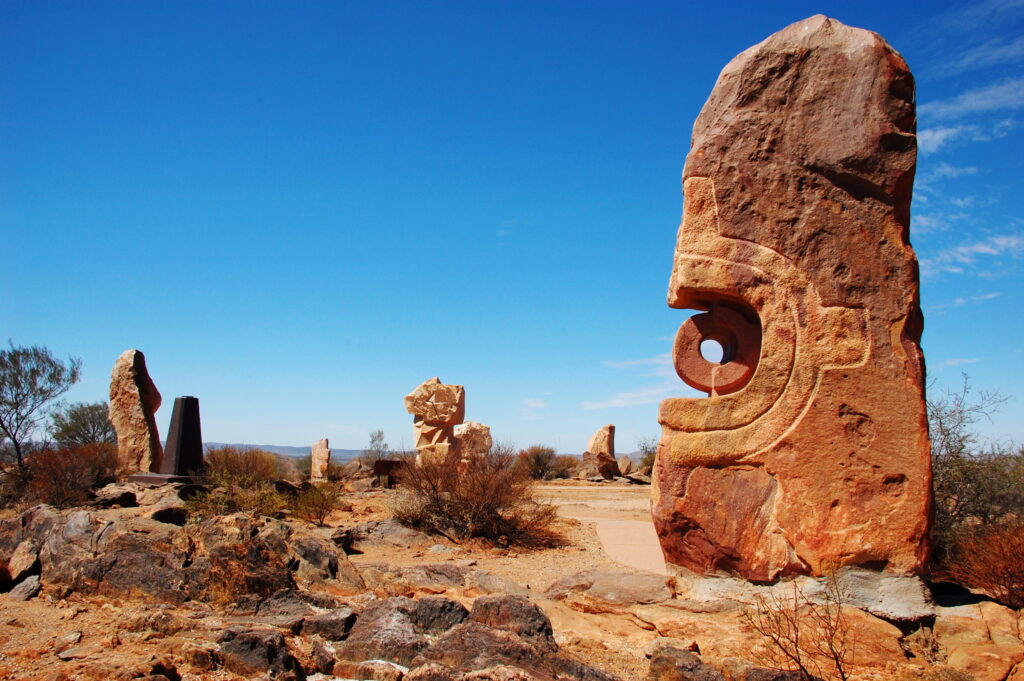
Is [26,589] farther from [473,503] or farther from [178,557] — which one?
[473,503]

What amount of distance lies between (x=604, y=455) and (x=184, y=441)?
1153 cm

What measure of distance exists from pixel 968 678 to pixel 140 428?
12361 millimetres

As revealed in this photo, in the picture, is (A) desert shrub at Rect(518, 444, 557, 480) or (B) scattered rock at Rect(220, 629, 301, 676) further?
(A) desert shrub at Rect(518, 444, 557, 480)

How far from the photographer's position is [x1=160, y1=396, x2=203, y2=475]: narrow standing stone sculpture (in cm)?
1129

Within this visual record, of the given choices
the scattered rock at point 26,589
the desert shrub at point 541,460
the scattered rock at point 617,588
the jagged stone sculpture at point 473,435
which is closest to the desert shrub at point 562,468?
the desert shrub at point 541,460

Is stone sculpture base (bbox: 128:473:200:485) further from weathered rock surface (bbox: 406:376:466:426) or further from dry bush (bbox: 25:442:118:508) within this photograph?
weathered rock surface (bbox: 406:376:466:426)

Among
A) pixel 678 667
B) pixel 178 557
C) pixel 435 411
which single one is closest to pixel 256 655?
pixel 178 557

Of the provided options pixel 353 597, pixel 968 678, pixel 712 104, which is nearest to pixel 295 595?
pixel 353 597

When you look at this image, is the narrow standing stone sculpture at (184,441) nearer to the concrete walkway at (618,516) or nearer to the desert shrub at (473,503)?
the desert shrub at (473,503)

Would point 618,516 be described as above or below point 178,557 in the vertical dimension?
below

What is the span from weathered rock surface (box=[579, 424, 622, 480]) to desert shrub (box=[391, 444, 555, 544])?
1048cm

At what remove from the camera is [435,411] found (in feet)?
52.0

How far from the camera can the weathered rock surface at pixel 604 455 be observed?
19906 millimetres

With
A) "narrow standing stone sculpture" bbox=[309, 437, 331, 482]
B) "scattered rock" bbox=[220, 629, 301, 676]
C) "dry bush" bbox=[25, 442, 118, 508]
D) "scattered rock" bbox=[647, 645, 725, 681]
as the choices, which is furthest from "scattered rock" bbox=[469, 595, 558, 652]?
"narrow standing stone sculpture" bbox=[309, 437, 331, 482]
